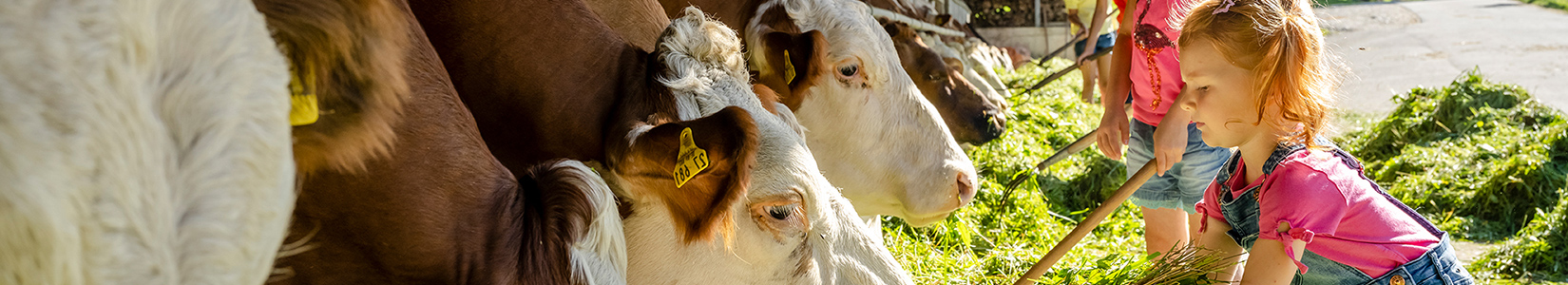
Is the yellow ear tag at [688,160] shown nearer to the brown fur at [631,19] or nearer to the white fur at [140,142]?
→ the white fur at [140,142]

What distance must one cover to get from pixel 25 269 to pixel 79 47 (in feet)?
0.63

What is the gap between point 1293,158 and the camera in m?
1.97

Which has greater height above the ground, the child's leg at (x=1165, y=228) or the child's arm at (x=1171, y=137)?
the child's arm at (x=1171, y=137)

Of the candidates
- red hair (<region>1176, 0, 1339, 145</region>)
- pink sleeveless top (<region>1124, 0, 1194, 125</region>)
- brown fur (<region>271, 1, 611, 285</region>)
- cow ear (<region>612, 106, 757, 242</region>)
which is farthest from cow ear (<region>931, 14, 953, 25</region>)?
brown fur (<region>271, 1, 611, 285</region>)

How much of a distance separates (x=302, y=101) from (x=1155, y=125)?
252 cm

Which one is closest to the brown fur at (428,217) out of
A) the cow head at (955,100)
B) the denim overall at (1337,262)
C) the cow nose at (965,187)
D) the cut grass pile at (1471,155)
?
the denim overall at (1337,262)

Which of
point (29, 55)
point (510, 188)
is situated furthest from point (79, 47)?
point (510, 188)

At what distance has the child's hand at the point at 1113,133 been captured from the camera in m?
3.08

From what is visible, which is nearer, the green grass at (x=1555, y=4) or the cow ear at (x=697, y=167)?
the cow ear at (x=697, y=167)

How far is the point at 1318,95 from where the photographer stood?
1985 millimetres

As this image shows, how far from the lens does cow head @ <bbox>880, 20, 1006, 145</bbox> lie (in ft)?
16.1

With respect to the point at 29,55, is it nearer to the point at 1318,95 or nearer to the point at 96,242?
the point at 96,242

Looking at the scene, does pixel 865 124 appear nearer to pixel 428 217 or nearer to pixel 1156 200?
pixel 1156 200

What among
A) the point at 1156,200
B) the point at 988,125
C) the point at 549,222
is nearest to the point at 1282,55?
the point at 1156,200
